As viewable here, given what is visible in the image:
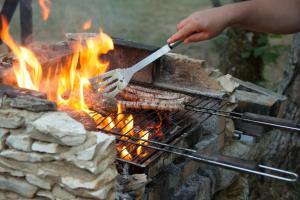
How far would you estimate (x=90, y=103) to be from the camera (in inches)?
120

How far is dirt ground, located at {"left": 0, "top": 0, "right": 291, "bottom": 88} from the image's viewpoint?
29.0 feet

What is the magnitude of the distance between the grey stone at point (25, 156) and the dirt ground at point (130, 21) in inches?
236

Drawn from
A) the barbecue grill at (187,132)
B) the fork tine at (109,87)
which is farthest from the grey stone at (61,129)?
the fork tine at (109,87)

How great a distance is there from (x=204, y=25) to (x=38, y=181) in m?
1.34

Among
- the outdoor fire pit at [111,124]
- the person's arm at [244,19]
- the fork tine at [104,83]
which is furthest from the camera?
the fork tine at [104,83]

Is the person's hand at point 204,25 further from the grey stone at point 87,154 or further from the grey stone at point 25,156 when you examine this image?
the grey stone at point 25,156

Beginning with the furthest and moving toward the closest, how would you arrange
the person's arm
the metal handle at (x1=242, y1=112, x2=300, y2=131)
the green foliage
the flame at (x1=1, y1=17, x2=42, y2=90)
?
the green foliage
the flame at (x1=1, y1=17, x2=42, y2=90)
the person's arm
the metal handle at (x1=242, y1=112, x2=300, y2=131)

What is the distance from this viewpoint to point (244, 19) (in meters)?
2.90

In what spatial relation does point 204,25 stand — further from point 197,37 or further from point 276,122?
point 276,122

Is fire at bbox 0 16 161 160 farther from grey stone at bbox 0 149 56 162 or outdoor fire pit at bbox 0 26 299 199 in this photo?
grey stone at bbox 0 149 56 162

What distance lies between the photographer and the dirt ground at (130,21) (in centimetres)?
884

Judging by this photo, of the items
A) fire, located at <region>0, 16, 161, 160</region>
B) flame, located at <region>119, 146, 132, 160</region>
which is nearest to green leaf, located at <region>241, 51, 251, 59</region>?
fire, located at <region>0, 16, 161, 160</region>

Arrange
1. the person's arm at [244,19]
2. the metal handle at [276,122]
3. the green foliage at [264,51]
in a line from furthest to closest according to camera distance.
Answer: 1. the green foliage at [264,51]
2. the person's arm at [244,19]
3. the metal handle at [276,122]

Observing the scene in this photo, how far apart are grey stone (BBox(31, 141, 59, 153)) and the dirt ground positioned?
6071 mm
